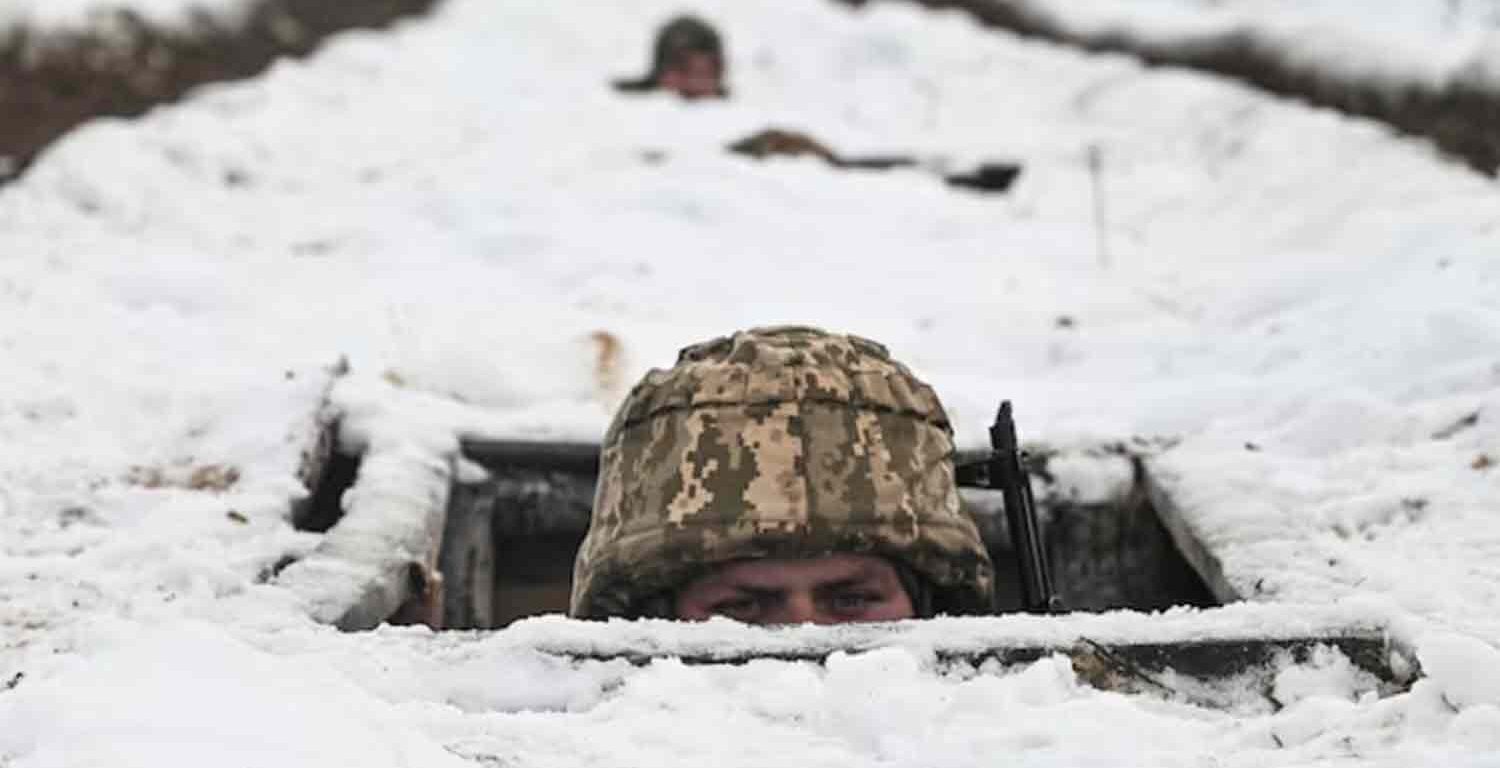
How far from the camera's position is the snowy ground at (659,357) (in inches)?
76.9

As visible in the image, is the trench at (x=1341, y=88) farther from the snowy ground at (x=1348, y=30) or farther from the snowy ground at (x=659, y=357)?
the snowy ground at (x=659, y=357)

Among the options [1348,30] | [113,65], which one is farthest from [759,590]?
[113,65]

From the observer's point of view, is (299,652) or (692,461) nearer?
(299,652)

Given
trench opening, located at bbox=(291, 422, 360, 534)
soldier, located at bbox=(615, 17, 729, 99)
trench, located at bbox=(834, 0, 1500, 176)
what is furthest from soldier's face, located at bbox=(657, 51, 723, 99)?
trench opening, located at bbox=(291, 422, 360, 534)

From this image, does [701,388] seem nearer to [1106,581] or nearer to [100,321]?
[1106,581]

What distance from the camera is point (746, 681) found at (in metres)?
2.11

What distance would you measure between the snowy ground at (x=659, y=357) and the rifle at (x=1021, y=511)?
0.35m

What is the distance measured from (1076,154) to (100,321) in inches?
211

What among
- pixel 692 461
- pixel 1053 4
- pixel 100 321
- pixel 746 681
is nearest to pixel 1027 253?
pixel 100 321

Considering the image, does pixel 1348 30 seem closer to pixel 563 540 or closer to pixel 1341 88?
pixel 1341 88

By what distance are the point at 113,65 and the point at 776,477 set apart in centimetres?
708

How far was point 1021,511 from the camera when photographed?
9.71ft

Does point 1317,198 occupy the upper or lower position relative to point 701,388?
upper

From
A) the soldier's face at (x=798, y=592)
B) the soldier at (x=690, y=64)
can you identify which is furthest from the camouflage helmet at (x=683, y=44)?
the soldier's face at (x=798, y=592)
